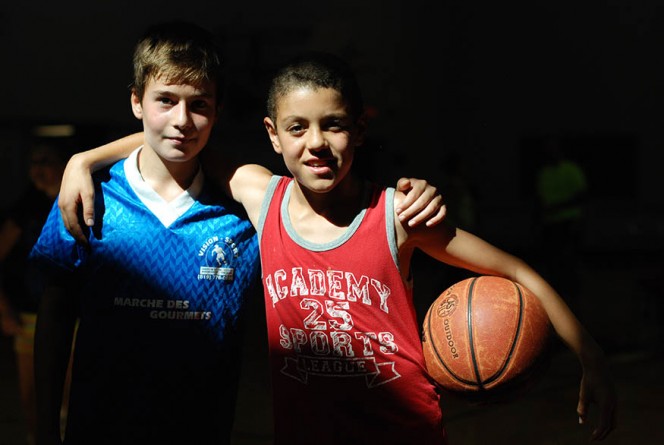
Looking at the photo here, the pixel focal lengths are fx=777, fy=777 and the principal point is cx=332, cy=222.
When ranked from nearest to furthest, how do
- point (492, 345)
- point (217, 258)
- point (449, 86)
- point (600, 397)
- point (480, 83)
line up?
1. point (600, 397)
2. point (492, 345)
3. point (217, 258)
4. point (480, 83)
5. point (449, 86)

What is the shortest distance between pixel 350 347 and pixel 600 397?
2.30ft

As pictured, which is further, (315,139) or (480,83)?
(480,83)

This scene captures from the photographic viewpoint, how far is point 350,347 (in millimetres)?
2178

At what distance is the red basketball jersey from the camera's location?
216 cm

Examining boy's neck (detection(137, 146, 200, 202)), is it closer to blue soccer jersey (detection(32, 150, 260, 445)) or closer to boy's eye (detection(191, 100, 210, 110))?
blue soccer jersey (detection(32, 150, 260, 445))

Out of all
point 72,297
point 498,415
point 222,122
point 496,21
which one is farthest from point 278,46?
point 72,297

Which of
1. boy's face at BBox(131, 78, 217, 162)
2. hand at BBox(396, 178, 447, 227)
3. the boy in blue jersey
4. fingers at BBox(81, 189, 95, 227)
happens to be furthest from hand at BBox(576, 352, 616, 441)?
fingers at BBox(81, 189, 95, 227)

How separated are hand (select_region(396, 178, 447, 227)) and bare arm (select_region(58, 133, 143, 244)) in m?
0.92

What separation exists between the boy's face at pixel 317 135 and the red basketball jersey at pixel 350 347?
0.58ft

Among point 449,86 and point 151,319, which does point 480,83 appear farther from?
point 151,319

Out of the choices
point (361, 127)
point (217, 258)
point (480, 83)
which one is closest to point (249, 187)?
point (217, 258)

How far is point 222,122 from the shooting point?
13.8 metres

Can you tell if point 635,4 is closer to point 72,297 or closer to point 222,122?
point 222,122

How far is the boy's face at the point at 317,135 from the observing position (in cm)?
222
